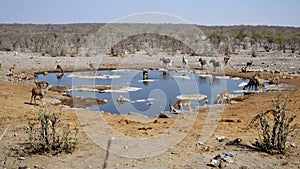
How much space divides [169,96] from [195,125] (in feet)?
26.8

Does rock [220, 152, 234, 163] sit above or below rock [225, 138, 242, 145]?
below

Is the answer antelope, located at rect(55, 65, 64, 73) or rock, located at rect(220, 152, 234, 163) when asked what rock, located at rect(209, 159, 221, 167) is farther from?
antelope, located at rect(55, 65, 64, 73)

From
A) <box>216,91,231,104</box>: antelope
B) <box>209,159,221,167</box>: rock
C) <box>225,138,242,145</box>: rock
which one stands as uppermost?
<box>216,91,231,104</box>: antelope

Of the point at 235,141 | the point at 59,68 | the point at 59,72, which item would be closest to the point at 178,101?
the point at 235,141

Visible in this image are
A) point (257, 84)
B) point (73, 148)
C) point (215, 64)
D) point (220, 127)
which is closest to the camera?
point (73, 148)

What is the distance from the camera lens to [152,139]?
9.31 m

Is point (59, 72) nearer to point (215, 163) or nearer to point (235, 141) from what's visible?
point (235, 141)

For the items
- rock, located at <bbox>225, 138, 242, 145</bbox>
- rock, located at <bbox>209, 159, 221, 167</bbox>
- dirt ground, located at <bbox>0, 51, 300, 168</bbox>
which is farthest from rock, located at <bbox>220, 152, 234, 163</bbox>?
rock, located at <bbox>225, 138, 242, 145</bbox>

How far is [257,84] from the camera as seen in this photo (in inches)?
786

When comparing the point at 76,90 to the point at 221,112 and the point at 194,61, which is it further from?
the point at 194,61

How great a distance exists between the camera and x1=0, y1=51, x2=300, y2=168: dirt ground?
24.4ft

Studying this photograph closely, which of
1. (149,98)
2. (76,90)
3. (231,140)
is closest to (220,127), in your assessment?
(231,140)

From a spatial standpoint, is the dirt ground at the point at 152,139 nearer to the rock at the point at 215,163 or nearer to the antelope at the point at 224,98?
the rock at the point at 215,163

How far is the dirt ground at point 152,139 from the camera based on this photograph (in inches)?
293
